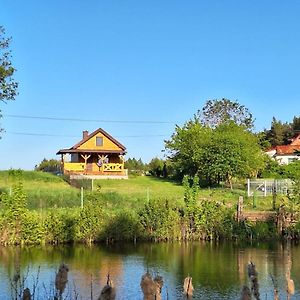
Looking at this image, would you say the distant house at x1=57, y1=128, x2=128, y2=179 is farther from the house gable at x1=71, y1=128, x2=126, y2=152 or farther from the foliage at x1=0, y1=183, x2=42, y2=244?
the foliage at x1=0, y1=183, x2=42, y2=244

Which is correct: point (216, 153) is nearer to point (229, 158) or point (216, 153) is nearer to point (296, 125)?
point (229, 158)

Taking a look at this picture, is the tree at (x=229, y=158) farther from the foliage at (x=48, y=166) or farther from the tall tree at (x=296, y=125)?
the tall tree at (x=296, y=125)

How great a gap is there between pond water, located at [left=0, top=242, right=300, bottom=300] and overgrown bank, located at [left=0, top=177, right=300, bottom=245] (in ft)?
3.04

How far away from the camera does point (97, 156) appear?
60688 millimetres

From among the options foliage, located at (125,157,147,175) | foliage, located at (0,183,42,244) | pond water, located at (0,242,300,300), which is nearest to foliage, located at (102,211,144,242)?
pond water, located at (0,242,300,300)

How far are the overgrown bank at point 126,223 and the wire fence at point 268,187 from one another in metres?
6.14

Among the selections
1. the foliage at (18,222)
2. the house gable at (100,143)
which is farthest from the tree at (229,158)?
the foliage at (18,222)

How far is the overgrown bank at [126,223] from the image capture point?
87.3 feet

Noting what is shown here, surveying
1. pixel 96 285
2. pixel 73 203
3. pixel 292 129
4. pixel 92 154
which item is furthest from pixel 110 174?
pixel 292 129

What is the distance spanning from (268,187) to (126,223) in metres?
13.4

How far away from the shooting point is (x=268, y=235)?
28797 mm

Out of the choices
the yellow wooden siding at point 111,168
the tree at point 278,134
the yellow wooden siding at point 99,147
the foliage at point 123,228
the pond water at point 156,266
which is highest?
the tree at point 278,134

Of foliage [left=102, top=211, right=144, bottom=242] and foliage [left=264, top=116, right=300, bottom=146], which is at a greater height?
foliage [left=264, top=116, right=300, bottom=146]

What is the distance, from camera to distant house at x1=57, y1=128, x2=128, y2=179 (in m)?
58.2
